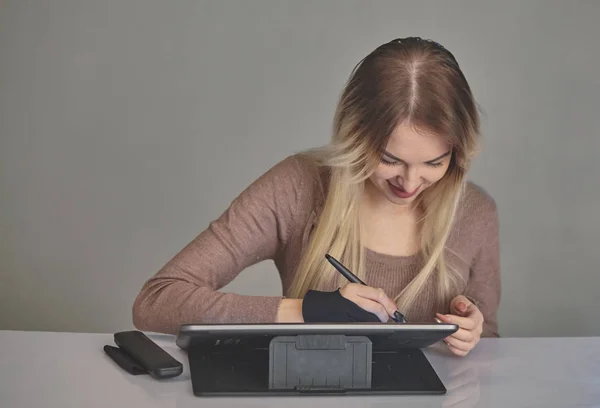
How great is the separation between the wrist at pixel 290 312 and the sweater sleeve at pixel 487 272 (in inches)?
21.7

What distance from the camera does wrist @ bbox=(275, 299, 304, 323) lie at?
173 centimetres

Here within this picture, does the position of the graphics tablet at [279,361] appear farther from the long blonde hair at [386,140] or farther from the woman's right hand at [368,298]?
the long blonde hair at [386,140]

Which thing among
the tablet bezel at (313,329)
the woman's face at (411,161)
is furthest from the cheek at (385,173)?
the tablet bezel at (313,329)

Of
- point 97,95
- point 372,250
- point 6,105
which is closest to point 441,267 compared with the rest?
point 372,250

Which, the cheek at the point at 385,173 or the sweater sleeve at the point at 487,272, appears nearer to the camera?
the cheek at the point at 385,173

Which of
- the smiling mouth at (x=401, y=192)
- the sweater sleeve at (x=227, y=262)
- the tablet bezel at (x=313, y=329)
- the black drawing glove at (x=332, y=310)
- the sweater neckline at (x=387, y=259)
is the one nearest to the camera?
the tablet bezel at (x=313, y=329)

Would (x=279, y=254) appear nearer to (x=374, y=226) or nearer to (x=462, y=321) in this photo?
(x=374, y=226)

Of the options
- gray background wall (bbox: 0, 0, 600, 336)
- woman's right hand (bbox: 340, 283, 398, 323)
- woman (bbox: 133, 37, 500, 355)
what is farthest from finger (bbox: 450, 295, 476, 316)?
gray background wall (bbox: 0, 0, 600, 336)

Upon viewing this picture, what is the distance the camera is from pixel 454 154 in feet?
6.34

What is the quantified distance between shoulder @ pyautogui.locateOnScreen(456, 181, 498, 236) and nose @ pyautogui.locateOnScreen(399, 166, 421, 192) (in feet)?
1.04

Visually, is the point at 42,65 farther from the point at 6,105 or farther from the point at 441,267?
the point at 441,267

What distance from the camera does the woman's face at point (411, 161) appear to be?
1827mm

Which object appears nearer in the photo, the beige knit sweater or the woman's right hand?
the woman's right hand

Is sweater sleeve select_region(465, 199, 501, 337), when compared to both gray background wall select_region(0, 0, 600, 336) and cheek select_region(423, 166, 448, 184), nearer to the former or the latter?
cheek select_region(423, 166, 448, 184)
